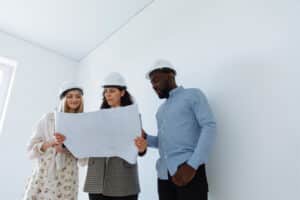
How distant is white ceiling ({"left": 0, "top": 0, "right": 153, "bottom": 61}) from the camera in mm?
1985

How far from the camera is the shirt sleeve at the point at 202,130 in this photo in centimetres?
91

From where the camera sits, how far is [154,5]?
189 centimetres

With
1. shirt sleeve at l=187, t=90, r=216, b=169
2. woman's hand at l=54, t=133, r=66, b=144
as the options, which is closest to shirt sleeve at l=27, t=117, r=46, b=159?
woman's hand at l=54, t=133, r=66, b=144

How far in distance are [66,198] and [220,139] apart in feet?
2.63

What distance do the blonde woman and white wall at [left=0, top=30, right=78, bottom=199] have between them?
1202mm

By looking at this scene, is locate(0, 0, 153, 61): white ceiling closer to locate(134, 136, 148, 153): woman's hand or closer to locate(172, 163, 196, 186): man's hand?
locate(134, 136, 148, 153): woman's hand

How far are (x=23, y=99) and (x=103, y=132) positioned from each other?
169 cm

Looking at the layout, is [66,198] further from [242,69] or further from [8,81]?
[8,81]

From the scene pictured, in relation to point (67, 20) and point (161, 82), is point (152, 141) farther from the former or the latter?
point (67, 20)

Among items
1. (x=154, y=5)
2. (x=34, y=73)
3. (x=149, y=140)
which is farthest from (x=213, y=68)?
(x=34, y=73)

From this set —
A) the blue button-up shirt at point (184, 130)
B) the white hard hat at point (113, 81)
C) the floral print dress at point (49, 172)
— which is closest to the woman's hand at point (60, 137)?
the floral print dress at point (49, 172)

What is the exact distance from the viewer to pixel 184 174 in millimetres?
918

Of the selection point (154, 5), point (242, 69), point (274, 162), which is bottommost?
point (274, 162)

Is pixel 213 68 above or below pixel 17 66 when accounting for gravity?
below
